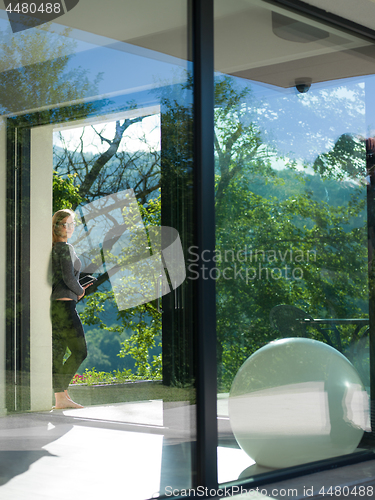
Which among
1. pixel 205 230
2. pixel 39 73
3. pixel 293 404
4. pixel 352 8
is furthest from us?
pixel 352 8

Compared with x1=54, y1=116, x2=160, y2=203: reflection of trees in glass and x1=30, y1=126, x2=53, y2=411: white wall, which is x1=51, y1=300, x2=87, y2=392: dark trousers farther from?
x1=54, y1=116, x2=160, y2=203: reflection of trees in glass

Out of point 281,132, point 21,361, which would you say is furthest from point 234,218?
point 21,361

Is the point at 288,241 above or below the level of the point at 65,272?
above

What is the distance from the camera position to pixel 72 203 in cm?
255

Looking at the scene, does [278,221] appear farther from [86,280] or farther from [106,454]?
[106,454]

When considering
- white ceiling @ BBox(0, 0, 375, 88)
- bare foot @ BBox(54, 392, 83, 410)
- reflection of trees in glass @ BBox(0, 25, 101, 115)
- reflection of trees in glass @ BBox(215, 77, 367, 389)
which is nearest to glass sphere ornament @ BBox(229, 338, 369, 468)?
reflection of trees in glass @ BBox(215, 77, 367, 389)

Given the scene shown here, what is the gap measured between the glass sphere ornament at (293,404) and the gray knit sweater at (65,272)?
104cm

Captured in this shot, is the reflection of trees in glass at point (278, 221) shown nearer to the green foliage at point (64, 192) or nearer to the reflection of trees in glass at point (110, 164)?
the reflection of trees in glass at point (110, 164)

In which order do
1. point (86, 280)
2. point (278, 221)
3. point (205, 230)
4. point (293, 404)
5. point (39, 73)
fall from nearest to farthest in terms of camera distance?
point (39, 73), point (86, 280), point (205, 230), point (293, 404), point (278, 221)

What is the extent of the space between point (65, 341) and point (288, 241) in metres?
1.49

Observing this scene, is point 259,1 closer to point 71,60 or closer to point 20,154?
point 71,60

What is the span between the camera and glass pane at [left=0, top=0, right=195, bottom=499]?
242cm

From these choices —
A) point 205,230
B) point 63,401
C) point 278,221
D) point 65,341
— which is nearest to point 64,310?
point 65,341

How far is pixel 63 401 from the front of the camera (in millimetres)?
2477
